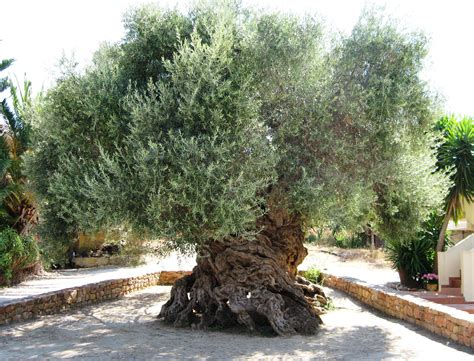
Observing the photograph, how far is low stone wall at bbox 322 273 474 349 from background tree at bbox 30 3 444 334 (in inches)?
82.9

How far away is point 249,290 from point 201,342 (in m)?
1.58

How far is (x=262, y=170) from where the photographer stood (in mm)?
9297

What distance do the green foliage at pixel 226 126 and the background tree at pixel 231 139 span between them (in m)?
0.03

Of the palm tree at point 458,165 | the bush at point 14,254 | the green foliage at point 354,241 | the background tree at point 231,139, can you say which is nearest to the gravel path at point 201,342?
the background tree at point 231,139

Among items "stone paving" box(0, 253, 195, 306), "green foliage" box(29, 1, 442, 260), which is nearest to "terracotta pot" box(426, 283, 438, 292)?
"green foliage" box(29, 1, 442, 260)

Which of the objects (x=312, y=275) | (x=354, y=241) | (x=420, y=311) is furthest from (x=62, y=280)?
(x=354, y=241)

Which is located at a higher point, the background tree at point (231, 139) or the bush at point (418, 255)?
the background tree at point (231, 139)

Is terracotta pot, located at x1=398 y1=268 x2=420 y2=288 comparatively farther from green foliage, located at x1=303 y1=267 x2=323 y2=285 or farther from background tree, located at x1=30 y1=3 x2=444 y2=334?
background tree, located at x1=30 y1=3 x2=444 y2=334

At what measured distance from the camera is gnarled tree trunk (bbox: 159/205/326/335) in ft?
34.4

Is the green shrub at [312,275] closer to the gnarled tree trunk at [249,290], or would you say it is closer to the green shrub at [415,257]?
the green shrub at [415,257]

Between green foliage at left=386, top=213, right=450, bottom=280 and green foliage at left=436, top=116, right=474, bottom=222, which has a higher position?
green foliage at left=436, top=116, right=474, bottom=222

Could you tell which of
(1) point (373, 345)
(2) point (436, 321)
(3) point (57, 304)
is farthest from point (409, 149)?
(3) point (57, 304)

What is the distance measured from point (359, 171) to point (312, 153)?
3.35 ft

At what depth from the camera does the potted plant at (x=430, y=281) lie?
51.0 feet
